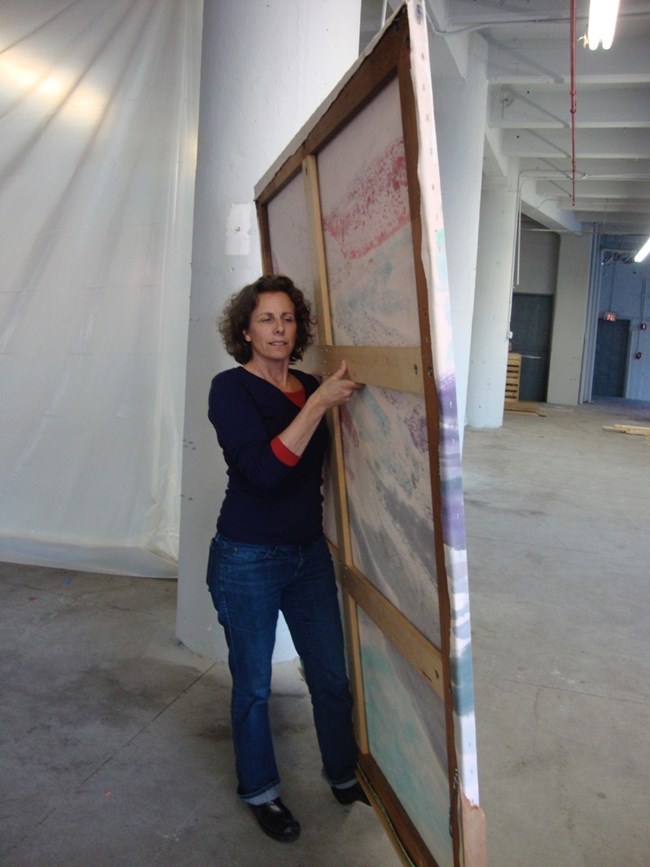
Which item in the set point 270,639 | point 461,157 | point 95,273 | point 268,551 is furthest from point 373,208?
point 461,157

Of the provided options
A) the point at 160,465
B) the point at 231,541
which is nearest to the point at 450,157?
the point at 160,465

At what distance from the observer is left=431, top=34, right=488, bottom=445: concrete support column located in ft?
19.3

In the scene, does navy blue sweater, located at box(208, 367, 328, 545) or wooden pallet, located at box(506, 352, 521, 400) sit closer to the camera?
navy blue sweater, located at box(208, 367, 328, 545)

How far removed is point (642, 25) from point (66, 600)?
593cm

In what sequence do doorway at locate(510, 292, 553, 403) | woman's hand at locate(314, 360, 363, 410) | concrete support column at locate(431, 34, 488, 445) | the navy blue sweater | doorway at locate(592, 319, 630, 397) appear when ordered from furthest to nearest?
doorway at locate(592, 319, 630, 397) → doorway at locate(510, 292, 553, 403) → concrete support column at locate(431, 34, 488, 445) → the navy blue sweater → woman's hand at locate(314, 360, 363, 410)

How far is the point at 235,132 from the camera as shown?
103 inches

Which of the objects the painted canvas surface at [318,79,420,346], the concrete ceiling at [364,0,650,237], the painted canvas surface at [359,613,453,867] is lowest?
the painted canvas surface at [359,613,453,867]

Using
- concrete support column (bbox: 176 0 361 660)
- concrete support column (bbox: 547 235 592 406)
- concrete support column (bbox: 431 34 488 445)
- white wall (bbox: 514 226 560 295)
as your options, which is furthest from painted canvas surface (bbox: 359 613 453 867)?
white wall (bbox: 514 226 560 295)

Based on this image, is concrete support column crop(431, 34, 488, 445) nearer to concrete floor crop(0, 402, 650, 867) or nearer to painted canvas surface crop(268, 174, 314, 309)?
concrete floor crop(0, 402, 650, 867)

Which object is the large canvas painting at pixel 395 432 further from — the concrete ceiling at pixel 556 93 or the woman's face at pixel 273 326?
the concrete ceiling at pixel 556 93

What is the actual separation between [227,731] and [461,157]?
5.12m

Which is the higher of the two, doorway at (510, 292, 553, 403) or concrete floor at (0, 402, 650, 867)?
doorway at (510, 292, 553, 403)

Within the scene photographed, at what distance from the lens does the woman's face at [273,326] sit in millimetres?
1776

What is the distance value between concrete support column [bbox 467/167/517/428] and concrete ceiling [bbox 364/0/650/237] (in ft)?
1.41
